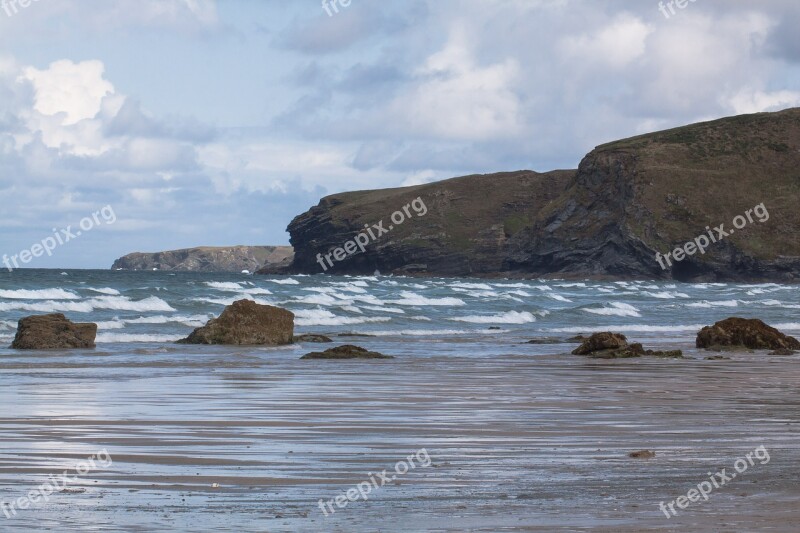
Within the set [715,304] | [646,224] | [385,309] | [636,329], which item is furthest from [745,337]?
[646,224]

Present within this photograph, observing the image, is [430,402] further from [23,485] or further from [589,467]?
[23,485]

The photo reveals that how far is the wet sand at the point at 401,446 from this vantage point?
685cm

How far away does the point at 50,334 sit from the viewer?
26.6 meters

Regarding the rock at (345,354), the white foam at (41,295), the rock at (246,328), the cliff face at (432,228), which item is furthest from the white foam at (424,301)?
the cliff face at (432,228)

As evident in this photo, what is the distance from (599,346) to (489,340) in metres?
7.87

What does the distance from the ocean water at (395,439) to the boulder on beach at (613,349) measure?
2.40 ft

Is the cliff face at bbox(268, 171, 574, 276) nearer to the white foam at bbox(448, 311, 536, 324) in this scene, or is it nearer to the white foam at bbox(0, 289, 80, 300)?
the white foam at bbox(0, 289, 80, 300)

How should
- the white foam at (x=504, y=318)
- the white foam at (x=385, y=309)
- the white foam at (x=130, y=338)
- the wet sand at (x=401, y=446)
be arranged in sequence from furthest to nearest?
the white foam at (x=385, y=309)
the white foam at (x=504, y=318)
the white foam at (x=130, y=338)
the wet sand at (x=401, y=446)

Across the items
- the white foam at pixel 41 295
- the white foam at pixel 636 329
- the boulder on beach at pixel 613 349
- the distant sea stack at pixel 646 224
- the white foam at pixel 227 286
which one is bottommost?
the white foam at pixel 636 329

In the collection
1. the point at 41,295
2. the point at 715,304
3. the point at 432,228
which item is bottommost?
the point at 715,304

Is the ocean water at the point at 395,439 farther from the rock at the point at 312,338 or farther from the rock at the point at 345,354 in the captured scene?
the rock at the point at 312,338

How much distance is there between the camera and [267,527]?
6.53 meters

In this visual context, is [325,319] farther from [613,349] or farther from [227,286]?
[227,286]

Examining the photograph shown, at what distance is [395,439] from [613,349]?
15957 millimetres
